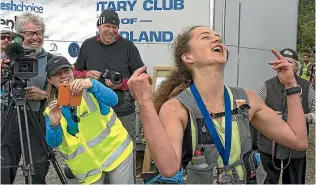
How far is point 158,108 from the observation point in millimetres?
2555

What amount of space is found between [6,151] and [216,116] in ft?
7.65

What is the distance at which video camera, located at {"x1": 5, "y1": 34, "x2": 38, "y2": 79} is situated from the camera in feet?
12.5

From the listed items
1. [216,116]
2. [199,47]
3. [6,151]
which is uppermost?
[199,47]

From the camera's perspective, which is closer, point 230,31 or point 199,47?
point 199,47

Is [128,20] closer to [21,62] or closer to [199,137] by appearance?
[21,62]

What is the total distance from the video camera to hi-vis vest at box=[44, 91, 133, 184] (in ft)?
1.31

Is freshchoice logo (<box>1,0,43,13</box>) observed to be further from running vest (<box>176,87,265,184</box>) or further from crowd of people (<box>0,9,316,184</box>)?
running vest (<box>176,87,265,184</box>)


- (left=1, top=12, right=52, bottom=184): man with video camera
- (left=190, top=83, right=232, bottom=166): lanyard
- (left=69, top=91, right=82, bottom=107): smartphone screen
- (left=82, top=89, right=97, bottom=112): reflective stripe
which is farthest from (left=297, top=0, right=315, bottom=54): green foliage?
(left=190, top=83, right=232, bottom=166): lanyard

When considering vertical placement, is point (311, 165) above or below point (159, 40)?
below

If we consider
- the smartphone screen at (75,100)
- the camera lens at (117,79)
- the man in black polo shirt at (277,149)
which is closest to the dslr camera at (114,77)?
the camera lens at (117,79)

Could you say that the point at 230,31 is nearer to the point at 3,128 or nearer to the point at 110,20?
the point at 110,20

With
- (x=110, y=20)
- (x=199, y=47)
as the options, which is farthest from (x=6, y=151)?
(x=199, y=47)

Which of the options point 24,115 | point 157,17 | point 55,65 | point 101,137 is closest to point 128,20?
point 157,17

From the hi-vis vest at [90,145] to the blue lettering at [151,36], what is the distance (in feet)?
9.58
